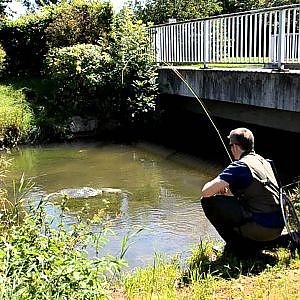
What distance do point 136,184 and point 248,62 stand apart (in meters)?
3.26

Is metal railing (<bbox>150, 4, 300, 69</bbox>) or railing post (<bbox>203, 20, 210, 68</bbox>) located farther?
railing post (<bbox>203, 20, 210, 68</bbox>)

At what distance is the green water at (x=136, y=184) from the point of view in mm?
6113

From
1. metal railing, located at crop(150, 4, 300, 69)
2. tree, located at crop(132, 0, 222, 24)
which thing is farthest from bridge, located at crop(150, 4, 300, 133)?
tree, located at crop(132, 0, 222, 24)

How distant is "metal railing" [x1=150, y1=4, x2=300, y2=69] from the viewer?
8.77 metres

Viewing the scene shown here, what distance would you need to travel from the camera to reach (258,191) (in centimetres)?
438

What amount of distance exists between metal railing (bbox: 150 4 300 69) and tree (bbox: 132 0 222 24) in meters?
9.92

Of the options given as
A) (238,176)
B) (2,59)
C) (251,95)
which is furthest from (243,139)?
(2,59)

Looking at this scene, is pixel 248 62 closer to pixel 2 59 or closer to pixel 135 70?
pixel 135 70

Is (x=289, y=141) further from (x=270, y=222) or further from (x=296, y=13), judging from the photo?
(x=270, y=222)

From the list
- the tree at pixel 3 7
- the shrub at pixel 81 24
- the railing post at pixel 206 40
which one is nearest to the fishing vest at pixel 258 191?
the railing post at pixel 206 40

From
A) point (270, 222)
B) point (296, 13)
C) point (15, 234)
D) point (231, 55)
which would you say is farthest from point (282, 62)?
point (15, 234)

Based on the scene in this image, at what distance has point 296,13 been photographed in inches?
343

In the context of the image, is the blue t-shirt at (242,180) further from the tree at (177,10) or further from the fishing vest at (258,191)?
the tree at (177,10)

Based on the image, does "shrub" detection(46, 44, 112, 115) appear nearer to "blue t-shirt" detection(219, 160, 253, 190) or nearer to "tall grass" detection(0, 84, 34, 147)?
"tall grass" detection(0, 84, 34, 147)
